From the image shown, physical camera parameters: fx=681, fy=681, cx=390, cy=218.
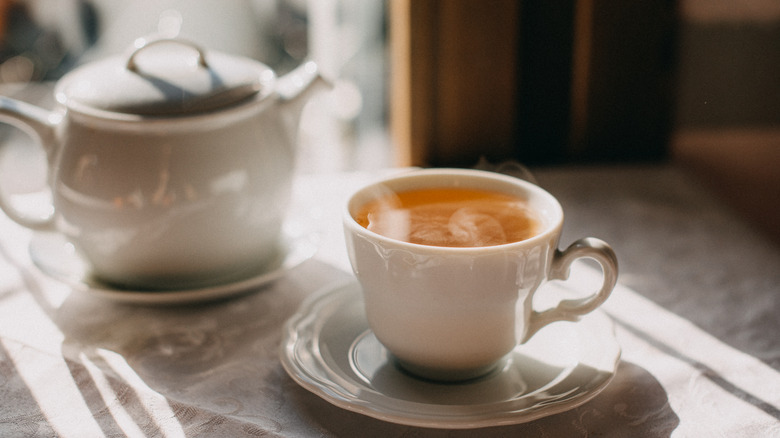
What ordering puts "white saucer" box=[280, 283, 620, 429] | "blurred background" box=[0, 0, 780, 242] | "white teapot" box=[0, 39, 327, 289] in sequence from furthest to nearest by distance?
"blurred background" box=[0, 0, 780, 242]
"white teapot" box=[0, 39, 327, 289]
"white saucer" box=[280, 283, 620, 429]

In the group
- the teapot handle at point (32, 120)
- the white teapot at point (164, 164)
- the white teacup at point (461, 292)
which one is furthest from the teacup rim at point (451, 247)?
the teapot handle at point (32, 120)

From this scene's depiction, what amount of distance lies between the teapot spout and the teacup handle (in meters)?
0.28

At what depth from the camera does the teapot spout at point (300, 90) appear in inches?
24.4

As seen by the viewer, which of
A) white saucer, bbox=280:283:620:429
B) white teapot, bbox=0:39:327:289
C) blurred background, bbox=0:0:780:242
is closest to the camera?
white saucer, bbox=280:283:620:429

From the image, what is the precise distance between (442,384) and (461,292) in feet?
0.26

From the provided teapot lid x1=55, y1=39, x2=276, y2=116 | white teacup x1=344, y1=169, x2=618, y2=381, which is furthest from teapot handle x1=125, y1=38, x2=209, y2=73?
white teacup x1=344, y1=169, x2=618, y2=381

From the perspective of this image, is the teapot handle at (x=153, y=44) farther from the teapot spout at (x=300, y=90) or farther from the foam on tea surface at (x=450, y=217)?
the foam on tea surface at (x=450, y=217)

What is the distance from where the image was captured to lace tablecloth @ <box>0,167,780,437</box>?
0.44m

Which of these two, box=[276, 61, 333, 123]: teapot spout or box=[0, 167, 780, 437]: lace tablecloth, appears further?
box=[276, 61, 333, 123]: teapot spout

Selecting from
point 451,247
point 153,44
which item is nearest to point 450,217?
point 451,247

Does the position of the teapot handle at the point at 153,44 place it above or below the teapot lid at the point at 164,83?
above

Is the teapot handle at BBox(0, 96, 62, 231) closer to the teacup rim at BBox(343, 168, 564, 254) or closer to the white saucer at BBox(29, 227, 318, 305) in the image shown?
the white saucer at BBox(29, 227, 318, 305)

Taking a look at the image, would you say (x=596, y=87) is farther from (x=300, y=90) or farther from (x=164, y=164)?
(x=164, y=164)

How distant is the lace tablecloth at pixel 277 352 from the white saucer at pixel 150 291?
2 cm
